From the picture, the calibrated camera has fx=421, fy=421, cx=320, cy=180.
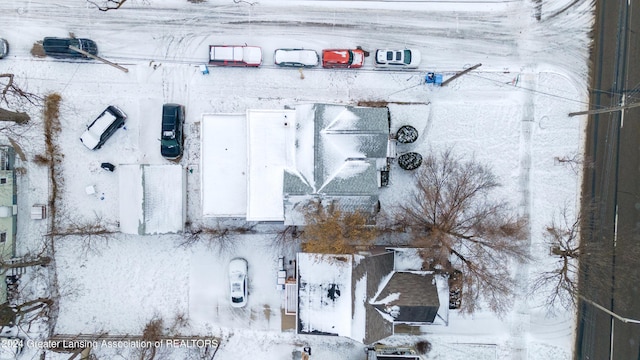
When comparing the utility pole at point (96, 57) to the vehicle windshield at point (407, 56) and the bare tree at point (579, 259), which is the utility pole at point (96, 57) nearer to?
the vehicle windshield at point (407, 56)

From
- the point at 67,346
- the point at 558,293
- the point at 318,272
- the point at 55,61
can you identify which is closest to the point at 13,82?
the point at 55,61

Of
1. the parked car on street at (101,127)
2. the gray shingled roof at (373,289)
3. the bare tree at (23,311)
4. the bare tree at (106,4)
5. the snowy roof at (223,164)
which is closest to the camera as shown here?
the gray shingled roof at (373,289)

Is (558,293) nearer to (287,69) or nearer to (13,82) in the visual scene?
(287,69)

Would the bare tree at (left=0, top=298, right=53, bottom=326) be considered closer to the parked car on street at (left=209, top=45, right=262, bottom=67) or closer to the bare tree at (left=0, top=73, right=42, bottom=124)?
the bare tree at (left=0, top=73, right=42, bottom=124)

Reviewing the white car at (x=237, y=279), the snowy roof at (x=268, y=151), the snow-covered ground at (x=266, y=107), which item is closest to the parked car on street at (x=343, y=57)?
the snow-covered ground at (x=266, y=107)

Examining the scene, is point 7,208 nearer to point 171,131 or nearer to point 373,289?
point 171,131

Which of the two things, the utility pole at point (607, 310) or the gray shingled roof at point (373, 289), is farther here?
the utility pole at point (607, 310)

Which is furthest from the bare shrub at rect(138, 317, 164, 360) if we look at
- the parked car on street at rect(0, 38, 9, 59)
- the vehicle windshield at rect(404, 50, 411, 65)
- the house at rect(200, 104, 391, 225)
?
the vehicle windshield at rect(404, 50, 411, 65)
